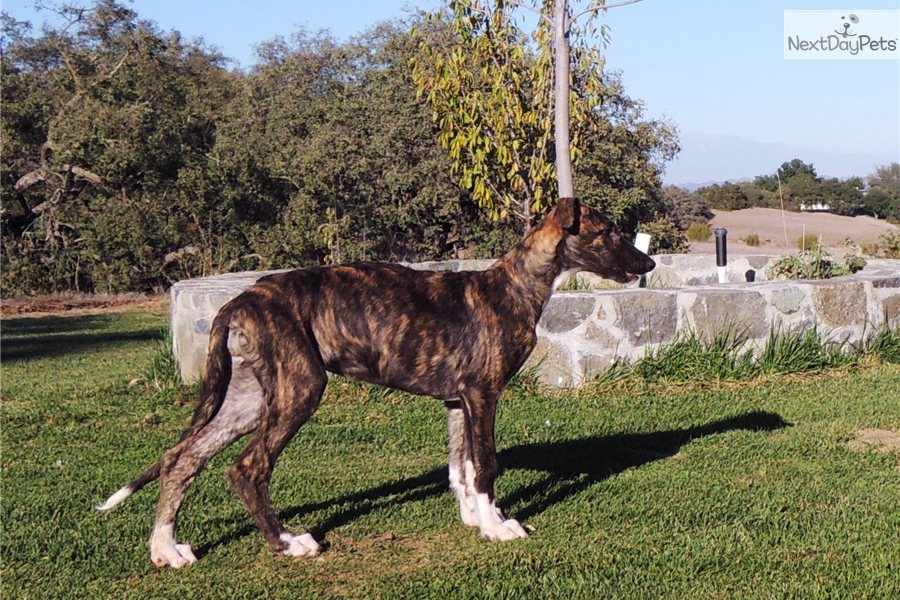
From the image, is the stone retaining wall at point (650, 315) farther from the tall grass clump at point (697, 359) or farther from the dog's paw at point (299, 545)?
the dog's paw at point (299, 545)

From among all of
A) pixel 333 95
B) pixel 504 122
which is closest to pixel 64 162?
pixel 333 95

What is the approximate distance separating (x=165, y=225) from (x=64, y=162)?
8.82 ft

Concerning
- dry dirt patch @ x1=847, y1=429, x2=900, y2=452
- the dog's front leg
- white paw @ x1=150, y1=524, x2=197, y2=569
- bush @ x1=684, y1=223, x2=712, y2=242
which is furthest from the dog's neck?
bush @ x1=684, y1=223, x2=712, y2=242

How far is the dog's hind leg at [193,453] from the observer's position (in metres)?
5.29

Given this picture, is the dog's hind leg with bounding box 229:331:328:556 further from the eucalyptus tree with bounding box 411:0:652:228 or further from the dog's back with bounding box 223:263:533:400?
the eucalyptus tree with bounding box 411:0:652:228

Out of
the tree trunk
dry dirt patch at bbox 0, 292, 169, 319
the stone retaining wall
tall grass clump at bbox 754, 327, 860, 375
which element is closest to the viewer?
the stone retaining wall

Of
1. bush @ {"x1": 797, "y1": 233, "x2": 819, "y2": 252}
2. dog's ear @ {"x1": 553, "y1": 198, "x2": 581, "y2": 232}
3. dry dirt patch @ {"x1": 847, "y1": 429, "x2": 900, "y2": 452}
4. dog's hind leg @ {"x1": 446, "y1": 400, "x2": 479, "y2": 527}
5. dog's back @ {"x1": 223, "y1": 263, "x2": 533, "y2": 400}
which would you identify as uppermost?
dog's ear @ {"x1": 553, "y1": 198, "x2": 581, "y2": 232}

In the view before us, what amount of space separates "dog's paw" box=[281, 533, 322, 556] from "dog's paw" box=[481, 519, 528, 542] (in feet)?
2.84

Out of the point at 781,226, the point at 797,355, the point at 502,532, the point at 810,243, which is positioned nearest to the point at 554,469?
the point at 502,532

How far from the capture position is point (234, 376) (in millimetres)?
5527

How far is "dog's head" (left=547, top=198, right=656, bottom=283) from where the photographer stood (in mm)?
5828

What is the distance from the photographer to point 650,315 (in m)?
9.82

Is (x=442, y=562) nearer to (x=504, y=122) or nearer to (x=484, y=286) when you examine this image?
(x=484, y=286)

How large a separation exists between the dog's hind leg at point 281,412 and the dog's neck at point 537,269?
1.21m
